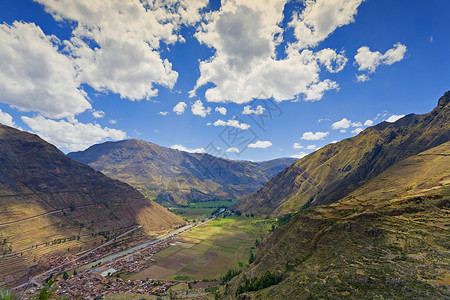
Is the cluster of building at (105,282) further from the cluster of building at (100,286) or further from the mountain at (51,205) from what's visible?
the mountain at (51,205)

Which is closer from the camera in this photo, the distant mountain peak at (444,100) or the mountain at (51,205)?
the mountain at (51,205)

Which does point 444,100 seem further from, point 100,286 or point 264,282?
point 100,286

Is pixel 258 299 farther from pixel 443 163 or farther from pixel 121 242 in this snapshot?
pixel 121 242

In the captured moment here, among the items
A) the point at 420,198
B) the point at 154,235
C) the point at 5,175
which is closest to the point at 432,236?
the point at 420,198

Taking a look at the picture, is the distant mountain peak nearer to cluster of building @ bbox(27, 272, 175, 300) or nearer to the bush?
the bush

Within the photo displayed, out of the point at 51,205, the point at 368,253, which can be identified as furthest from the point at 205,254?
the point at 51,205

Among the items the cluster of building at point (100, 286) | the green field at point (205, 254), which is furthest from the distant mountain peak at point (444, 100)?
the cluster of building at point (100, 286)
